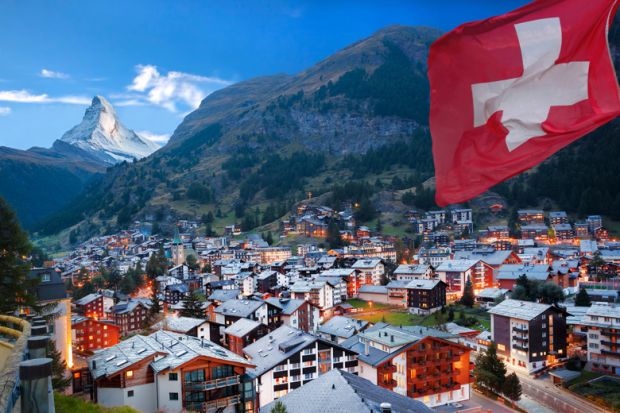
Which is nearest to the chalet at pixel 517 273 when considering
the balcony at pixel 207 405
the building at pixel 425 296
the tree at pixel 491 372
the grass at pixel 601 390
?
the building at pixel 425 296

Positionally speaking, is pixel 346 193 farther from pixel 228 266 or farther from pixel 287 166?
pixel 228 266

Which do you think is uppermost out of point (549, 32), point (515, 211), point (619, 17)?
point (619, 17)

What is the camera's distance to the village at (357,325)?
2294 cm

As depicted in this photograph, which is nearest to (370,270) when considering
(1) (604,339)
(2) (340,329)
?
(2) (340,329)

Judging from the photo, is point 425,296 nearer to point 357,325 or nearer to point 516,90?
point 357,325

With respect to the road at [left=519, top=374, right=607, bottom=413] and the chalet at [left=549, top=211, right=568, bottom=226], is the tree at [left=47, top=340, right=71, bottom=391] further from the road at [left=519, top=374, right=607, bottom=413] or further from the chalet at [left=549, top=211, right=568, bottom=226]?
the chalet at [left=549, top=211, right=568, bottom=226]

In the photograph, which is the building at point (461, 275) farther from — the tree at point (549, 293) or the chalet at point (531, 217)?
the chalet at point (531, 217)

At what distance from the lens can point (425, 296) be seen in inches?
2313

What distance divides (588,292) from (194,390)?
50241 millimetres

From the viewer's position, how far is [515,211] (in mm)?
109688

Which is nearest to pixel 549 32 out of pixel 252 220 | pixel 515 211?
pixel 515 211

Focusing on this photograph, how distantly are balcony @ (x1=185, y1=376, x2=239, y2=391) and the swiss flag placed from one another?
61.5ft

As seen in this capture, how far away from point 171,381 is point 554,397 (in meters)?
27.8

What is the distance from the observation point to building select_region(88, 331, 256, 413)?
21609 mm
